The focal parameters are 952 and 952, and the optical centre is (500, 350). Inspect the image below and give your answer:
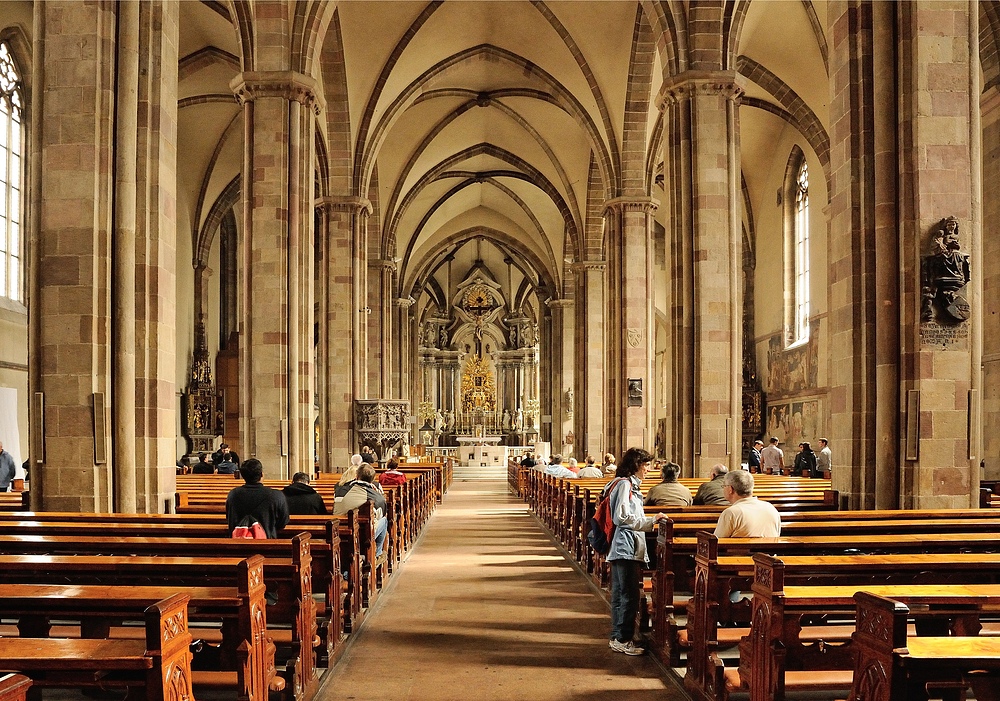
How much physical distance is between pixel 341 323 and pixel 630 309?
7.24 meters

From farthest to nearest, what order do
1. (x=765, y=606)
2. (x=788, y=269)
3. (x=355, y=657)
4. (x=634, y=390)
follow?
1. (x=788, y=269)
2. (x=634, y=390)
3. (x=355, y=657)
4. (x=765, y=606)

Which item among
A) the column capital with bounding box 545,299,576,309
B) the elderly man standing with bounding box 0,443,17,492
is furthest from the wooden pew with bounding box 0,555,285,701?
the column capital with bounding box 545,299,576,309

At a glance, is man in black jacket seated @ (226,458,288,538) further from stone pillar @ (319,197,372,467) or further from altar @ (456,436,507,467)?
altar @ (456,436,507,467)

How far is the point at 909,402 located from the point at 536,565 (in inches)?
196

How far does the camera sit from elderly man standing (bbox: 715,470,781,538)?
6.32 m

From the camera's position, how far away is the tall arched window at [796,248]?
26016mm

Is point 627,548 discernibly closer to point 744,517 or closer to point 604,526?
point 604,526

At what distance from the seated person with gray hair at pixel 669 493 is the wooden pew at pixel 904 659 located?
5.57m

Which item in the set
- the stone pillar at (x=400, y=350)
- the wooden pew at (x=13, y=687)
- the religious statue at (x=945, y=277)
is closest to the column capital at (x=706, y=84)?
the religious statue at (x=945, y=277)

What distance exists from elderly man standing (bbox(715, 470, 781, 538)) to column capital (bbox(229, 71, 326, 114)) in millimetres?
11872

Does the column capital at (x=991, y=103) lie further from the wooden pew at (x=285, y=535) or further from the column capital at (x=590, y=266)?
the column capital at (x=590, y=266)

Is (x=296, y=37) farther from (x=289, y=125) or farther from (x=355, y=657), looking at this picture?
(x=355, y=657)

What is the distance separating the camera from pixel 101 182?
29.8 feet

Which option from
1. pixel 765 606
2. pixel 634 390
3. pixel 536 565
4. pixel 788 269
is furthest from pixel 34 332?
pixel 788 269
